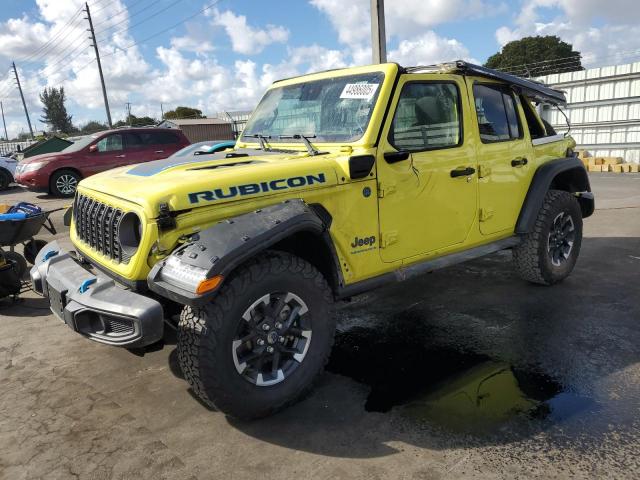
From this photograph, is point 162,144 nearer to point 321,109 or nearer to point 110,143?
point 110,143

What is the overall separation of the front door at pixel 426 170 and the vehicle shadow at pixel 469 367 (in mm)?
760

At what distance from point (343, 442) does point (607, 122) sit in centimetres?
1827

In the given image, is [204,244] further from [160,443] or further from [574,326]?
[574,326]

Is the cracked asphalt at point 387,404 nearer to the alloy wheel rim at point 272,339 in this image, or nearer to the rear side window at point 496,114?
the alloy wheel rim at point 272,339

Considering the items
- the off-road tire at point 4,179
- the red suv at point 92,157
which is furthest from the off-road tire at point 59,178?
the off-road tire at point 4,179

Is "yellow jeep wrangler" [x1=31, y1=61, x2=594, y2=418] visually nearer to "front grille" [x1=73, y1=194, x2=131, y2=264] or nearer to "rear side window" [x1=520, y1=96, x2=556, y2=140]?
"front grille" [x1=73, y1=194, x2=131, y2=264]

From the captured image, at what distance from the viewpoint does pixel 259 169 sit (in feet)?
9.79

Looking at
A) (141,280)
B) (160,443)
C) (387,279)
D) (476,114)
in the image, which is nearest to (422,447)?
(387,279)

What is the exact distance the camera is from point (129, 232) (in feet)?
9.46

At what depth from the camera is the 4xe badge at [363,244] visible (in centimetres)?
323

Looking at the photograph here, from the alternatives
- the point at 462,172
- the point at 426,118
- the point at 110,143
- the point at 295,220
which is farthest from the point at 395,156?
the point at 110,143

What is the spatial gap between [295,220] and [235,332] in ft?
2.22

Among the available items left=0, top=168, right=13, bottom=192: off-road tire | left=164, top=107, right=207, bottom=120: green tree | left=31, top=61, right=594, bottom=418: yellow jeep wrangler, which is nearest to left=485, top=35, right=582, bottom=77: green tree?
left=164, top=107, right=207, bottom=120: green tree

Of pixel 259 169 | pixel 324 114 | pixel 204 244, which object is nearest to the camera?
pixel 204 244
